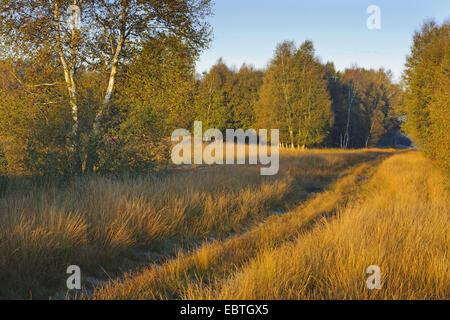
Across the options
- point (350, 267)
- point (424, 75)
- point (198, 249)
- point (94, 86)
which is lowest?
point (198, 249)

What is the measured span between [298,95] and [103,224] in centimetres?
3174

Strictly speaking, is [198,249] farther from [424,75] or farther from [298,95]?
[298,95]

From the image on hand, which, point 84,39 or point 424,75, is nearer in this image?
point 84,39

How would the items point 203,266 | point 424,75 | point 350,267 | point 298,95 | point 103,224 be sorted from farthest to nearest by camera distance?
point 298,95 < point 424,75 < point 103,224 < point 203,266 < point 350,267

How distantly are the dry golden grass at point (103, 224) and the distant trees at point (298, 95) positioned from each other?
26123 mm

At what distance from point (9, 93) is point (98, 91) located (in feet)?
8.37

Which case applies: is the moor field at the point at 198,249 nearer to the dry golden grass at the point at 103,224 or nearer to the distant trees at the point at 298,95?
the dry golden grass at the point at 103,224

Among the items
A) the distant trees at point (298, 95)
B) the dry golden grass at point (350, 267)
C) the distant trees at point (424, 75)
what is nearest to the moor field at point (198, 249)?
the dry golden grass at point (350, 267)

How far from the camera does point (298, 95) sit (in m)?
33.0

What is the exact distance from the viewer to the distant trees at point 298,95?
107ft

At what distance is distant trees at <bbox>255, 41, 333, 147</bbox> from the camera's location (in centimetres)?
3250

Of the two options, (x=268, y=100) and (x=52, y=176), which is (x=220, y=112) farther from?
(x=52, y=176)

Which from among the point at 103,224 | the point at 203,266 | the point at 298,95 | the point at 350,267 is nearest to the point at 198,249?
the point at 203,266
